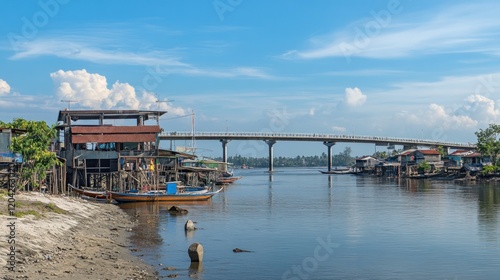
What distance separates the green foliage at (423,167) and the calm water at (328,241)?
7937 centimetres

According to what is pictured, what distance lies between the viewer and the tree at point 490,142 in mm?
110000

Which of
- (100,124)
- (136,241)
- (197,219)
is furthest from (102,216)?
(100,124)

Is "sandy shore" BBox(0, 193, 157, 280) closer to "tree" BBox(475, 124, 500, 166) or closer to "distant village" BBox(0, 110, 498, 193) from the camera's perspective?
"distant village" BBox(0, 110, 498, 193)

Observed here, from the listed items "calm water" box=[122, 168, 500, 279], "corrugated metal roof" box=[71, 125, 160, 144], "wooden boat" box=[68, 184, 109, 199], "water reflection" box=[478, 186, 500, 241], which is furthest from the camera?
"corrugated metal roof" box=[71, 125, 160, 144]

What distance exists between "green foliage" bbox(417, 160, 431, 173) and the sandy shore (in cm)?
10771

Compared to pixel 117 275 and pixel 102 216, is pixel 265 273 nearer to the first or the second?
pixel 117 275

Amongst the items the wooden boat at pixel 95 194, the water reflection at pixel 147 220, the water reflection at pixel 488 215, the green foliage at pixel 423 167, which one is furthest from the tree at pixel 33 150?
the green foliage at pixel 423 167

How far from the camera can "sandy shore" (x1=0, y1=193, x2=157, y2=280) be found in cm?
1988

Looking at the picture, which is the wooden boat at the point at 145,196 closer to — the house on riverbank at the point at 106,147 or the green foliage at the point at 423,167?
the house on riverbank at the point at 106,147

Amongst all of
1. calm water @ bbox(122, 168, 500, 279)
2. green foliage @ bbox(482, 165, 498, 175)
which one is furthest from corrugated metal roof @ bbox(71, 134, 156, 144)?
green foliage @ bbox(482, 165, 498, 175)

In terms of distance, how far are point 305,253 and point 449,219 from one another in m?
19.4

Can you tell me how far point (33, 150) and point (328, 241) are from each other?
29399mm

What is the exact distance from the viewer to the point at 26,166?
51594 mm

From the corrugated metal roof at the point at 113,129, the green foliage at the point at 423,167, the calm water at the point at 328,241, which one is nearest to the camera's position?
the calm water at the point at 328,241
